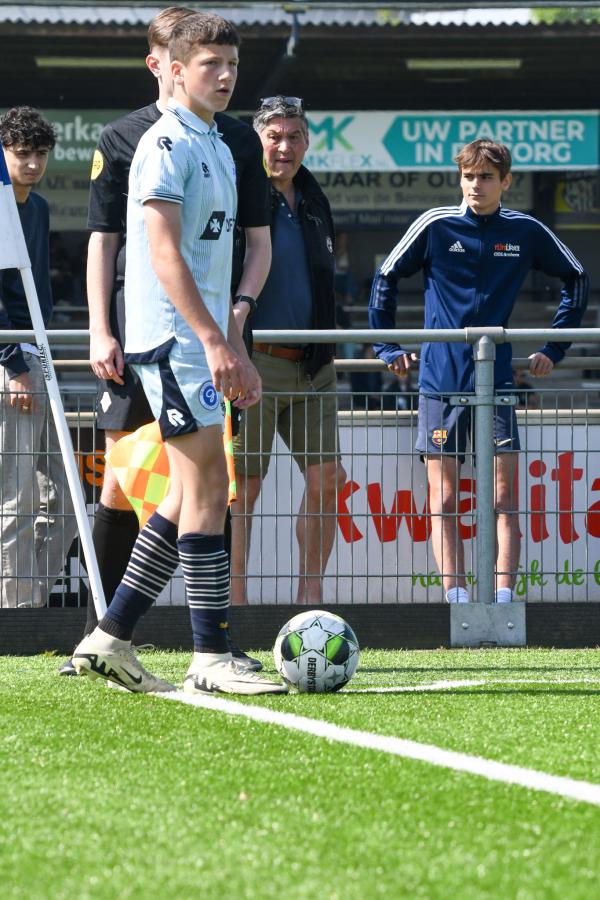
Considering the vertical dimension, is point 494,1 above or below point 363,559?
above

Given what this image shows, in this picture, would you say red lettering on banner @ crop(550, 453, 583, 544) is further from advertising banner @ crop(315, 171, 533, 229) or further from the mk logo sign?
advertising banner @ crop(315, 171, 533, 229)

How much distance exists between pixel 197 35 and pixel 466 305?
2.81m

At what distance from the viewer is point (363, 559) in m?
6.62

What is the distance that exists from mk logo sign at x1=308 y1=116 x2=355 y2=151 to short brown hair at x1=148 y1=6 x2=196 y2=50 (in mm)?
11662

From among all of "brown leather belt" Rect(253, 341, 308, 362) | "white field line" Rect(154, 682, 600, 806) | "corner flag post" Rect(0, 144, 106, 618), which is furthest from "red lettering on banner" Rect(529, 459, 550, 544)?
"white field line" Rect(154, 682, 600, 806)

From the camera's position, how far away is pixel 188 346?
13.9 feet

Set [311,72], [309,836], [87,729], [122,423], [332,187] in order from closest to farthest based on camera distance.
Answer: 1. [309,836]
2. [87,729]
3. [122,423]
4. [311,72]
5. [332,187]

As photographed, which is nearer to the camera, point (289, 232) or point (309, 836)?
point (309, 836)

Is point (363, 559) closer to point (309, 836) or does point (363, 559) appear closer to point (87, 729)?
point (87, 729)

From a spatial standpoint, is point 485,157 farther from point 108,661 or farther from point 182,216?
point 108,661

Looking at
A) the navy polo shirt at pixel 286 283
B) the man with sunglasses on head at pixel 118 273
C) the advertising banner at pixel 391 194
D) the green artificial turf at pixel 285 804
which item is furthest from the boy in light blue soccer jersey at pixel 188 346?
the advertising banner at pixel 391 194

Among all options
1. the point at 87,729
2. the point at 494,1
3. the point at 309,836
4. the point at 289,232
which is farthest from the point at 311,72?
the point at 309,836

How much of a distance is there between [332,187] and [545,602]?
12515mm

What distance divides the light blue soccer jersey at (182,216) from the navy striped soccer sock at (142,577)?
1.84ft
